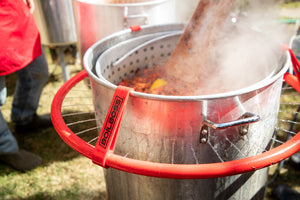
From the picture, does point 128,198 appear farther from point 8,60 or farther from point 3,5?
point 3,5

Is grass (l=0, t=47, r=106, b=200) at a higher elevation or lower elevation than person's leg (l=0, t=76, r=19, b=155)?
lower

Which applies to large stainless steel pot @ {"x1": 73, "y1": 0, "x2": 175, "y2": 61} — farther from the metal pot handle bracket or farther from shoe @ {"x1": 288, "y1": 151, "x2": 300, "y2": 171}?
shoe @ {"x1": 288, "y1": 151, "x2": 300, "y2": 171}

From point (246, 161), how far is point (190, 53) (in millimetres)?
674

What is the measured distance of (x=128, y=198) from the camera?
1.19 metres

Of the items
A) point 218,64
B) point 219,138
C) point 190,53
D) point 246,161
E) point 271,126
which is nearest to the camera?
point 246,161

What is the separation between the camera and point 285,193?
67.2 inches

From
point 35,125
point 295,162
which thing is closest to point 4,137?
point 35,125

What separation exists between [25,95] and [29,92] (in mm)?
50

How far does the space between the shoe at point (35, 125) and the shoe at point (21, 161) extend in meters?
0.38

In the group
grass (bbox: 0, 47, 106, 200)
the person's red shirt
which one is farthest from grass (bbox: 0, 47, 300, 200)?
the person's red shirt

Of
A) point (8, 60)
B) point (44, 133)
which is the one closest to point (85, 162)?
point (44, 133)

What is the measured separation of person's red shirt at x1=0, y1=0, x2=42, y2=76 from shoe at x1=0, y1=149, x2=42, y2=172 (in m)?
0.75

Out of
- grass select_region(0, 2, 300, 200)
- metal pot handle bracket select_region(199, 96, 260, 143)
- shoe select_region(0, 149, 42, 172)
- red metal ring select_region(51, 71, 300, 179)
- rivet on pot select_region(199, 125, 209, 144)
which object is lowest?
grass select_region(0, 2, 300, 200)

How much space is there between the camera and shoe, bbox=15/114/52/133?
247 cm
